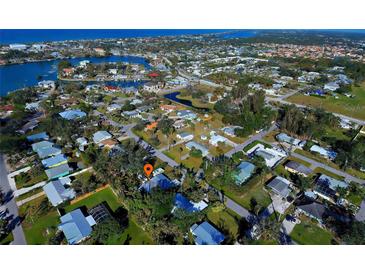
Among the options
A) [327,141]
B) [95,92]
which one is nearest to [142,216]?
[327,141]

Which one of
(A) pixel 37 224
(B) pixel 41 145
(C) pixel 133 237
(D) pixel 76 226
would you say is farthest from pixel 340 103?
(A) pixel 37 224

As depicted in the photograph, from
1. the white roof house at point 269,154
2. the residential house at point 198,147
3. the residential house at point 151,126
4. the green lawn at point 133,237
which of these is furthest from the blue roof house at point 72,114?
the white roof house at point 269,154

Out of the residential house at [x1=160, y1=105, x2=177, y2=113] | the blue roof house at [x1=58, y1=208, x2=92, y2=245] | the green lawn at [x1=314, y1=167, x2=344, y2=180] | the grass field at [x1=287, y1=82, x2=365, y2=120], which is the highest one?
the blue roof house at [x1=58, y1=208, x2=92, y2=245]

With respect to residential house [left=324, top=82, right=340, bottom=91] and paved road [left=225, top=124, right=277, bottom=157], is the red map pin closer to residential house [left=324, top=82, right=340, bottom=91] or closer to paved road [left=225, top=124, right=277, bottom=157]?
paved road [left=225, top=124, right=277, bottom=157]

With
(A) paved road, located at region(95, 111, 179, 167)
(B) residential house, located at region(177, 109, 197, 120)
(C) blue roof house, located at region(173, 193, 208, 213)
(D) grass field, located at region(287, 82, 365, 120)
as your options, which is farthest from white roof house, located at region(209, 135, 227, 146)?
(D) grass field, located at region(287, 82, 365, 120)

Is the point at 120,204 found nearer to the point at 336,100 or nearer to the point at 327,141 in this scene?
the point at 327,141

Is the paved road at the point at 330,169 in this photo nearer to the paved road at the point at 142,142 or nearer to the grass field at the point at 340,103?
the paved road at the point at 142,142
